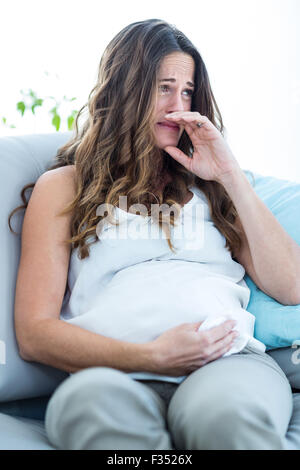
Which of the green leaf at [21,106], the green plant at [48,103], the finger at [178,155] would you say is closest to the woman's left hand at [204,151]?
the finger at [178,155]

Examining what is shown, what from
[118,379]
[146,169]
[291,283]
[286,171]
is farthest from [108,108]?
[286,171]

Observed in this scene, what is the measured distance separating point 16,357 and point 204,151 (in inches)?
24.6

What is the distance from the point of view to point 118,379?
0.75 m

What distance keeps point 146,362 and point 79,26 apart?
6.60ft

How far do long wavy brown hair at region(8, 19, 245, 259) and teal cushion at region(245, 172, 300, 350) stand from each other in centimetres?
13

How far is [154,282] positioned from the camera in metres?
1.08

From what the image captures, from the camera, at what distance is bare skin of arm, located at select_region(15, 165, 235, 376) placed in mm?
963

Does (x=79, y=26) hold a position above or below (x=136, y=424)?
above

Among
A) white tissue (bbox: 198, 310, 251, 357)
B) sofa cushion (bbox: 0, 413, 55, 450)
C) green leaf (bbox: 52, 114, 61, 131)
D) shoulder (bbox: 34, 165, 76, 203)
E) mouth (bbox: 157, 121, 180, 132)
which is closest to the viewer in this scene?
sofa cushion (bbox: 0, 413, 55, 450)

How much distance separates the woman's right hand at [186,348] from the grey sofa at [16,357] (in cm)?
20

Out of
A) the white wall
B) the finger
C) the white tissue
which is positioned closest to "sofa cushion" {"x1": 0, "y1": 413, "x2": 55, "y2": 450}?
the white tissue

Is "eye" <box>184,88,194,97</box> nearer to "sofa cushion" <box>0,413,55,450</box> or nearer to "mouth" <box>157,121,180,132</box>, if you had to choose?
"mouth" <box>157,121,180,132</box>

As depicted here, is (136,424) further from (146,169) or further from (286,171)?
(286,171)

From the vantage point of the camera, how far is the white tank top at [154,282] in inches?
40.8
